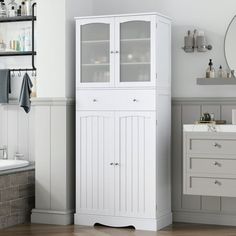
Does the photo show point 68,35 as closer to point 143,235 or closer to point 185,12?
point 185,12

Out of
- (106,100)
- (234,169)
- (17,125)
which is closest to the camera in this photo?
(234,169)

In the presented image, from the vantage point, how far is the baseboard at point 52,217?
5.91 m

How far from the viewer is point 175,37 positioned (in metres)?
6.05

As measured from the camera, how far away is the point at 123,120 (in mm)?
5707

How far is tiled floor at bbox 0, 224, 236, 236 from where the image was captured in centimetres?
550

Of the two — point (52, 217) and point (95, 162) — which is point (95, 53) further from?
point (52, 217)

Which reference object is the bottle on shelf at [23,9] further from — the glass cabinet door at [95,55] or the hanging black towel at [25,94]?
the glass cabinet door at [95,55]

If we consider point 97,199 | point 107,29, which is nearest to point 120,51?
point 107,29

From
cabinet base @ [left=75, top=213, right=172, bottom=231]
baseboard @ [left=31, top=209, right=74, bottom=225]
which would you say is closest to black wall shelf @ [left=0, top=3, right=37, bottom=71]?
baseboard @ [left=31, top=209, right=74, bottom=225]

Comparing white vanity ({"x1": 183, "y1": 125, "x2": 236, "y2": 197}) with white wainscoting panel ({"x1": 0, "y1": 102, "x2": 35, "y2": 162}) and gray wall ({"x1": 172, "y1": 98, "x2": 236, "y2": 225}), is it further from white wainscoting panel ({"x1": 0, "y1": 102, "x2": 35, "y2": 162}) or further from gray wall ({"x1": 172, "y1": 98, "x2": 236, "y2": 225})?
white wainscoting panel ({"x1": 0, "y1": 102, "x2": 35, "y2": 162})

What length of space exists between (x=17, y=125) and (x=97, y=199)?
1.37 metres

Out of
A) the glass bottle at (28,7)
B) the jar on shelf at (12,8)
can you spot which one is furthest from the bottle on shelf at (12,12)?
the glass bottle at (28,7)

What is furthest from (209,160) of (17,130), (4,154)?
(4,154)

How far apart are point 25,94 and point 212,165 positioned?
6.89 ft
